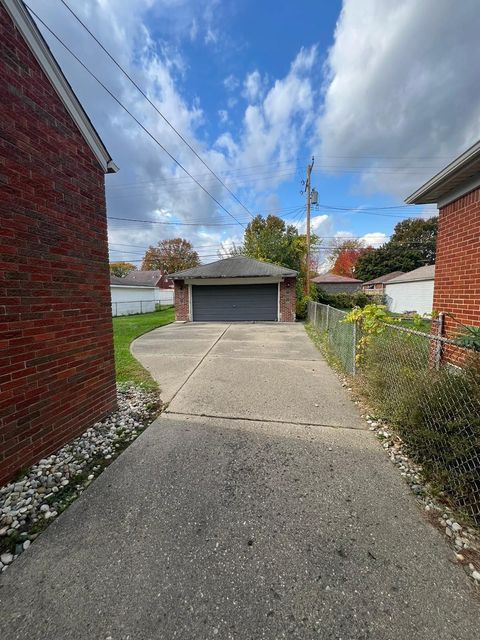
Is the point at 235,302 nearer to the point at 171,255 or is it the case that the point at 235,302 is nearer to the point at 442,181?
the point at 442,181

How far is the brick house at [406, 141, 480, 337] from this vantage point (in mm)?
3441

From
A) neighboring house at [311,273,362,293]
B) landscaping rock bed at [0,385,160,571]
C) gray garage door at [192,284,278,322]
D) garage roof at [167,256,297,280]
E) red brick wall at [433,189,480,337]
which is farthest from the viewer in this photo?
neighboring house at [311,273,362,293]

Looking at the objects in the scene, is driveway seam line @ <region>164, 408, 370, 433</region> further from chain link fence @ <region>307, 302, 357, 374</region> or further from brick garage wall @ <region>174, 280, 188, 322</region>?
brick garage wall @ <region>174, 280, 188, 322</region>

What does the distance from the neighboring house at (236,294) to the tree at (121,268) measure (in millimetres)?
42974

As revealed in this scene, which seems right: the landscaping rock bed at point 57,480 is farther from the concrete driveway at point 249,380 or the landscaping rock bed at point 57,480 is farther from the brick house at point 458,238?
the brick house at point 458,238

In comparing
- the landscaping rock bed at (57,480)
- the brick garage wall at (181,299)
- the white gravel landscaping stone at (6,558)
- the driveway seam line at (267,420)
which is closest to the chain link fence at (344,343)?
the driveway seam line at (267,420)

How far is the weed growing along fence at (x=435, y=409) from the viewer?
2.07m

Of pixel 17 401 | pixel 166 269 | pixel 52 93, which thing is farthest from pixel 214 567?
pixel 166 269

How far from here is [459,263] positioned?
383 centimetres

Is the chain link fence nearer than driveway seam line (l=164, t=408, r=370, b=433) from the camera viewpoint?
No

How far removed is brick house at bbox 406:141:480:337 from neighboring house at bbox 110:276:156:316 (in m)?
21.6

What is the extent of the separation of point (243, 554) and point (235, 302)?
13486mm

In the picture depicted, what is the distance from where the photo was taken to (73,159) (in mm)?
2977

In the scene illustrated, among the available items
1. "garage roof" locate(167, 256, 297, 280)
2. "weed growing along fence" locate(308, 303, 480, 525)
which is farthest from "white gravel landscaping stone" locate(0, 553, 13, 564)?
"garage roof" locate(167, 256, 297, 280)
